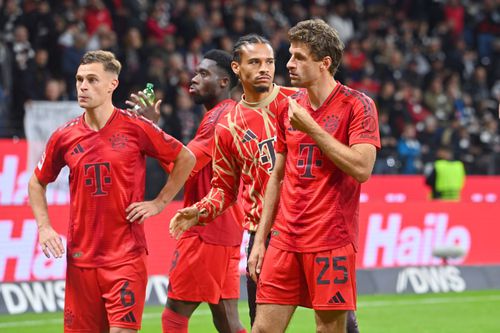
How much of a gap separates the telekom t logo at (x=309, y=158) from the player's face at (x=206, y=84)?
2182 millimetres

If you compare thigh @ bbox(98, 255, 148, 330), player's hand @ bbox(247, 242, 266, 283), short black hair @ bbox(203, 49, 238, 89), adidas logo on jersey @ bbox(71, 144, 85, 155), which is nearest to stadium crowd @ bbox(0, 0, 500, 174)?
short black hair @ bbox(203, 49, 238, 89)

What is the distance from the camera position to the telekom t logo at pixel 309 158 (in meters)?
6.28

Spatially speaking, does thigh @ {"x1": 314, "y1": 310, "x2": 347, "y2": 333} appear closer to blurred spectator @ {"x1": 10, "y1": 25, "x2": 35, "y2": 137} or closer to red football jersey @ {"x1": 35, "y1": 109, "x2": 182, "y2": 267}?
red football jersey @ {"x1": 35, "y1": 109, "x2": 182, "y2": 267}

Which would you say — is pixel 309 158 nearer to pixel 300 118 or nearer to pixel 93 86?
pixel 300 118

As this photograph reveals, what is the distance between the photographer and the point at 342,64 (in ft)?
70.5

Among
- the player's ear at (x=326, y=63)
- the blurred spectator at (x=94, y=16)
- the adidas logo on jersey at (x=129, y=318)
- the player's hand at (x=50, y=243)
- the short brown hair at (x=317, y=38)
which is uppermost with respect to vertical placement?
the blurred spectator at (x=94, y=16)

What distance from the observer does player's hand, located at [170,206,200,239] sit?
6848 mm

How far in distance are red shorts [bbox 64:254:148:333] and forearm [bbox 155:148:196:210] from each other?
0.47m

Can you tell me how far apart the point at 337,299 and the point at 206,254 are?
2.03 meters

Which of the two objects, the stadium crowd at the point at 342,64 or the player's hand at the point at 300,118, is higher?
the stadium crowd at the point at 342,64

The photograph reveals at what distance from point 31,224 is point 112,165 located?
5518mm

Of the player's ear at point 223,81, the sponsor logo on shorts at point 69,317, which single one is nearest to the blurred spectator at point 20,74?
the player's ear at point 223,81

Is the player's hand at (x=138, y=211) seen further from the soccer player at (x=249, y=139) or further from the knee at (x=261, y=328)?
the knee at (x=261, y=328)

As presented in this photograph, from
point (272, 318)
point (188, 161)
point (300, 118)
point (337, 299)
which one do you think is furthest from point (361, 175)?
point (188, 161)
